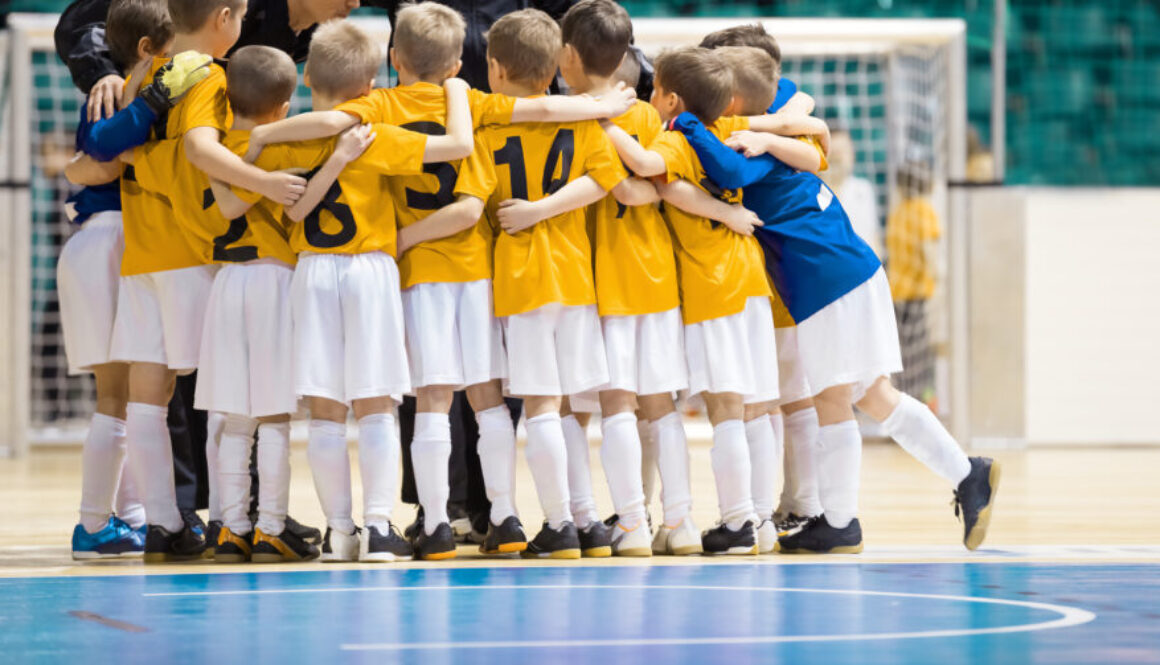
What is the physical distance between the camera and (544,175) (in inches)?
132

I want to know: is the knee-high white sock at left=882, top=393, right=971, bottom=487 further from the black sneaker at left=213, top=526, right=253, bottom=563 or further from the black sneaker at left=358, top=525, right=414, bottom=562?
the black sneaker at left=213, top=526, right=253, bottom=563

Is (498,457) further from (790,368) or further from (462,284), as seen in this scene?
(790,368)

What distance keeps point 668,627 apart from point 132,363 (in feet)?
5.14

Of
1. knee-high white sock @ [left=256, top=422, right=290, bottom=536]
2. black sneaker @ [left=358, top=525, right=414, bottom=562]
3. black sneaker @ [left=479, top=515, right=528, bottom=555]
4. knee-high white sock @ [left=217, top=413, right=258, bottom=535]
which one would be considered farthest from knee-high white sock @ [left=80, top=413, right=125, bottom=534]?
black sneaker @ [left=479, top=515, right=528, bottom=555]

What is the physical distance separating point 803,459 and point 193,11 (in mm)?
1687

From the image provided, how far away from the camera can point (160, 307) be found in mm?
3414

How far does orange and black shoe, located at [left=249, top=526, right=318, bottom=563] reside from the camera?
329 centimetres

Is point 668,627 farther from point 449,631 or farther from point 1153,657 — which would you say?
point 1153,657

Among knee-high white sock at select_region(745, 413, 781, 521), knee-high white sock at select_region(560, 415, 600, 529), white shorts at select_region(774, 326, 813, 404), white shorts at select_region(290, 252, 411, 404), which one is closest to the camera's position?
white shorts at select_region(290, 252, 411, 404)

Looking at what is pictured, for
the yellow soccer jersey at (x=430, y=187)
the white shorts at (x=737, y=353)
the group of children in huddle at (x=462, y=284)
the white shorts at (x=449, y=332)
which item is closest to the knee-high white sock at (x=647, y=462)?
the group of children in huddle at (x=462, y=284)

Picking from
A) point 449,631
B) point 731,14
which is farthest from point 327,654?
point 731,14

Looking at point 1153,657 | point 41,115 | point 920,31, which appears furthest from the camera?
point 41,115

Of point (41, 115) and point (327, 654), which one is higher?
point (41, 115)

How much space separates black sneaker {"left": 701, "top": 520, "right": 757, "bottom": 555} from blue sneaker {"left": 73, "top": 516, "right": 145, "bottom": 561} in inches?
48.9
